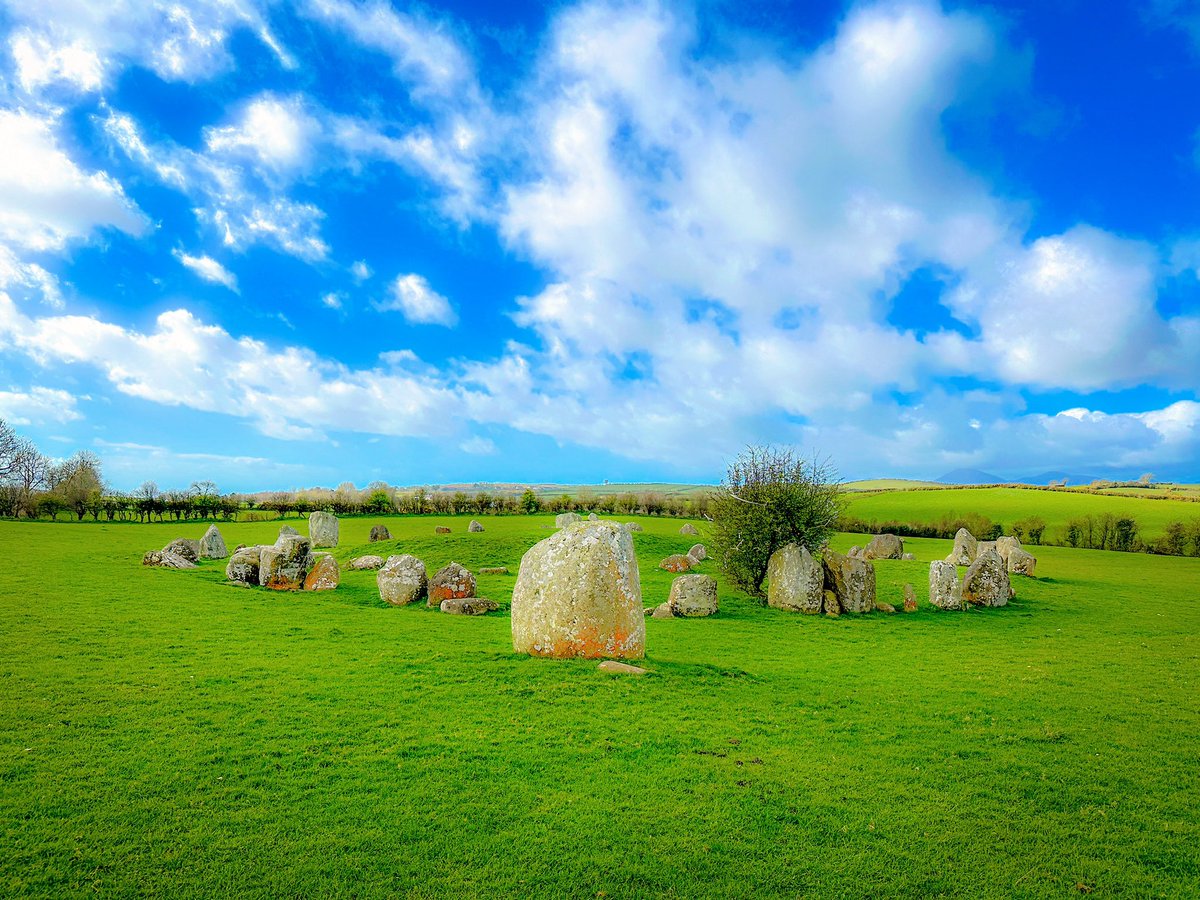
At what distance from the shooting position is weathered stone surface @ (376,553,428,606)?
67.2ft

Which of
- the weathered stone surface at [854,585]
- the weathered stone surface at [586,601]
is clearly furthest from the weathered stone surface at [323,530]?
the weathered stone surface at [854,585]

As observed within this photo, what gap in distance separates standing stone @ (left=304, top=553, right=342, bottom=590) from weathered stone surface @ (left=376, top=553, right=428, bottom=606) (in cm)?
289

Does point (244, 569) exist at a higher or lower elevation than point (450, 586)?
higher

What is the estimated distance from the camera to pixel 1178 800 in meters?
7.05

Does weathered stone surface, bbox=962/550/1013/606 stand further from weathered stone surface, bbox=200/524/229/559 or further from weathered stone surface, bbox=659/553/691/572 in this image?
weathered stone surface, bbox=200/524/229/559

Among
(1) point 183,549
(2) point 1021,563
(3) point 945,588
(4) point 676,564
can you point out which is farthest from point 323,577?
(2) point 1021,563

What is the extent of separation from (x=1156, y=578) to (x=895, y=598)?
18220 millimetres

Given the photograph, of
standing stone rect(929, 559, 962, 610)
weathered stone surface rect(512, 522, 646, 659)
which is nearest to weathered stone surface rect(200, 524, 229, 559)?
weathered stone surface rect(512, 522, 646, 659)

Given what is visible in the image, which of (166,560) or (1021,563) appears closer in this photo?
(166,560)

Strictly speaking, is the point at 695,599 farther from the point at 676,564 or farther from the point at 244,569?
the point at 244,569

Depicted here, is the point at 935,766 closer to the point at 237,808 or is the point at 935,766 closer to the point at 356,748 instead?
the point at 356,748

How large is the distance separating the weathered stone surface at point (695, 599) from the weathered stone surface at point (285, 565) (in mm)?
13987

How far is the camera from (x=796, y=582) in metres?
21.0

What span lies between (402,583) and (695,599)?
9.88 m
